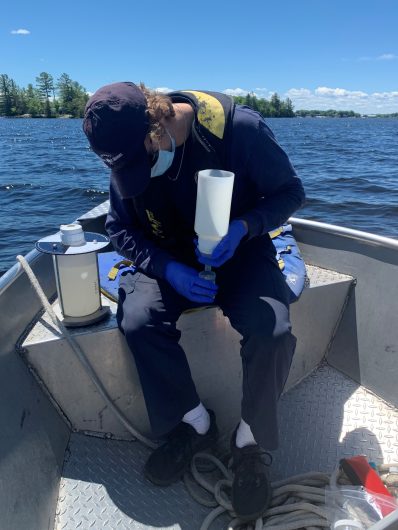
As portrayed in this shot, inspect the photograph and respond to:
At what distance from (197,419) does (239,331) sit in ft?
1.72

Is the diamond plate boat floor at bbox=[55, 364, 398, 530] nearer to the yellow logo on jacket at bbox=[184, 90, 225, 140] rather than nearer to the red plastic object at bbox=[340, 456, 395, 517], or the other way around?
the red plastic object at bbox=[340, 456, 395, 517]

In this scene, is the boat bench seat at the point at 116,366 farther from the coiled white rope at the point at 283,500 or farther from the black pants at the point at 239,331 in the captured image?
the coiled white rope at the point at 283,500

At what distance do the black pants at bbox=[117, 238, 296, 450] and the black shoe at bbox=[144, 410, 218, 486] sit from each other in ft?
0.41

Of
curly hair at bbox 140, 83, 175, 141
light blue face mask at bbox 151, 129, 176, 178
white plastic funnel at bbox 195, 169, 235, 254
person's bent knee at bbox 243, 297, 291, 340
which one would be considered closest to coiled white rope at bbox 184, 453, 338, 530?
person's bent knee at bbox 243, 297, 291, 340

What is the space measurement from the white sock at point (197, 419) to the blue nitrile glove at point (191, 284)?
55cm

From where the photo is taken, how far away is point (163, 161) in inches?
81.2

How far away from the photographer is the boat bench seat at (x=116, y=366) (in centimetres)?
237

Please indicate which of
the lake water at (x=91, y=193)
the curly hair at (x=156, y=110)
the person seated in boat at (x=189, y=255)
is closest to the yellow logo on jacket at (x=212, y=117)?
the person seated in boat at (x=189, y=255)

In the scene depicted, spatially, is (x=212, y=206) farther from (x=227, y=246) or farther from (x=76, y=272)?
(x=76, y=272)

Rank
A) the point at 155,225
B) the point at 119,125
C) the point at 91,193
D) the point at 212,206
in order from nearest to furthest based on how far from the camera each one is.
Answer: the point at 119,125 → the point at 212,206 → the point at 155,225 → the point at 91,193

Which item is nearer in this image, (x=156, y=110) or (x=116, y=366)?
(x=156, y=110)

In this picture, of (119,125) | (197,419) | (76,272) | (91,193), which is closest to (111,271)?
(76,272)

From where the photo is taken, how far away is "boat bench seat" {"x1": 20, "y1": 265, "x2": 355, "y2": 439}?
237cm

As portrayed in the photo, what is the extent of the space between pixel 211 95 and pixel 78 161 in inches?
781
